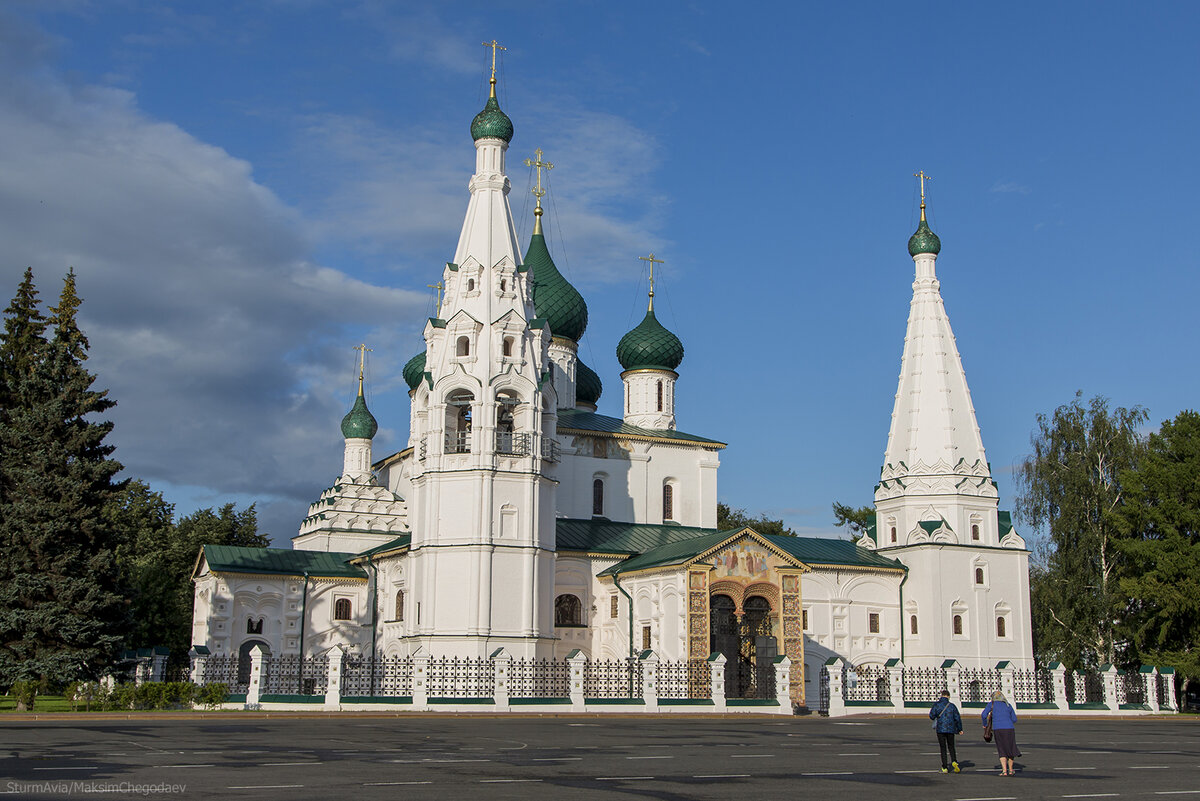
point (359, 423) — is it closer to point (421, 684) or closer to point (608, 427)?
point (608, 427)

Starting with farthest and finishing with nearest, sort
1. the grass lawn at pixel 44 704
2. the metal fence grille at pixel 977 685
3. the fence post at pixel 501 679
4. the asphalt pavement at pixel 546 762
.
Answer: the metal fence grille at pixel 977 685, the fence post at pixel 501 679, the grass lawn at pixel 44 704, the asphalt pavement at pixel 546 762

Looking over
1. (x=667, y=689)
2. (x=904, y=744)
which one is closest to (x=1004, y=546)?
(x=667, y=689)

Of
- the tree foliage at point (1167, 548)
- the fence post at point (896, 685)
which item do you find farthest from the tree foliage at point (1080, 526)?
the fence post at point (896, 685)

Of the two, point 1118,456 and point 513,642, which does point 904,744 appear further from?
point 1118,456

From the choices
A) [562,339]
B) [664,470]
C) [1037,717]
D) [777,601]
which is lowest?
[1037,717]

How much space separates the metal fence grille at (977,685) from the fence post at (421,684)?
15.3 m

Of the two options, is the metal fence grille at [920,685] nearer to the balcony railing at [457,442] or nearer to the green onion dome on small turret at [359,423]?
the balcony railing at [457,442]

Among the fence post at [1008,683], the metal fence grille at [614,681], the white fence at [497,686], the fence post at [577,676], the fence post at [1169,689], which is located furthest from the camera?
the fence post at [1169,689]

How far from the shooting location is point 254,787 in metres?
10.2

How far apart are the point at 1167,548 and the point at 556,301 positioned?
20901 millimetres

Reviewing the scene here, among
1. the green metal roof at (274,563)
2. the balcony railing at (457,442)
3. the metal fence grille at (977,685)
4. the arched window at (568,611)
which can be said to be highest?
the balcony railing at (457,442)

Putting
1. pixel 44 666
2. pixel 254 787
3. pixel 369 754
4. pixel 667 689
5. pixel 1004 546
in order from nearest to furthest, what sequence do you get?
pixel 254 787 → pixel 369 754 → pixel 44 666 → pixel 667 689 → pixel 1004 546

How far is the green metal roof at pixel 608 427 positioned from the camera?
38.9 meters

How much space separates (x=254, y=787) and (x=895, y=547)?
3208 cm
